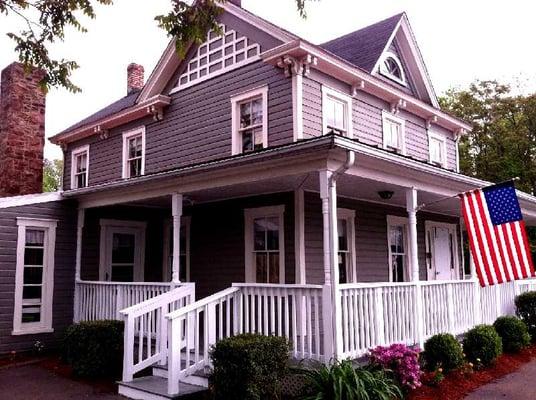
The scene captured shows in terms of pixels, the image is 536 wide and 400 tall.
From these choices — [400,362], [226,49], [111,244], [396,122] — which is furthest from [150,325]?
[396,122]

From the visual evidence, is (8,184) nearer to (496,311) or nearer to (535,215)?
(496,311)

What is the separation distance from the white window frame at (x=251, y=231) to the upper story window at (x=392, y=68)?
553cm

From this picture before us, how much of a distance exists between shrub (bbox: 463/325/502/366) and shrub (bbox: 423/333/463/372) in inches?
32.3

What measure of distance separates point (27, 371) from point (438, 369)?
7197mm

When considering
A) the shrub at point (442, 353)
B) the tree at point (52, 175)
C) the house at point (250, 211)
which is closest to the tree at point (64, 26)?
the house at point (250, 211)

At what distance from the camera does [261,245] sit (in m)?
10.8

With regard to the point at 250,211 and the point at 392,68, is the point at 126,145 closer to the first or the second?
the point at 250,211

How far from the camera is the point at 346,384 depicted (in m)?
6.23

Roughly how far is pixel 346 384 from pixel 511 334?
562cm

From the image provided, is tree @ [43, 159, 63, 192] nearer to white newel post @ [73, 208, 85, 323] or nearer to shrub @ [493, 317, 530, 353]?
white newel post @ [73, 208, 85, 323]

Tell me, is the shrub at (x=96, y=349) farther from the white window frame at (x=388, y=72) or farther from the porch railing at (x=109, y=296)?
the white window frame at (x=388, y=72)

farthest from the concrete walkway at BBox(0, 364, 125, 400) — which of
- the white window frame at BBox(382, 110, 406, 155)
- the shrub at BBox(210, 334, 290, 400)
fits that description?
the white window frame at BBox(382, 110, 406, 155)

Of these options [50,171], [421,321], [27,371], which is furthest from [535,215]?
[50,171]

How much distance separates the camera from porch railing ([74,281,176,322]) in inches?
389
